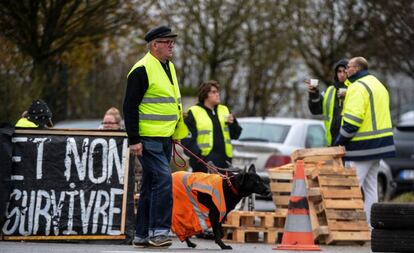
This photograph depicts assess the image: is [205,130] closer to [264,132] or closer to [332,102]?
[332,102]

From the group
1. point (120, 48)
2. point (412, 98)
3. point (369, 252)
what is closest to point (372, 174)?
point (369, 252)

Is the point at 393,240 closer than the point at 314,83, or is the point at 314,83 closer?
the point at 393,240

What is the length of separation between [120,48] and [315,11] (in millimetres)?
5799

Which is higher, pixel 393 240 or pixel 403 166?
pixel 403 166

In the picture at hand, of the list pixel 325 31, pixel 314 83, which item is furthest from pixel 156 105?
pixel 325 31

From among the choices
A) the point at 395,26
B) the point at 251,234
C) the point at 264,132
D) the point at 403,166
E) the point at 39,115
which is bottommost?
the point at 251,234

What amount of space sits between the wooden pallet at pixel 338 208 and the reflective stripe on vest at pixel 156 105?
2807mm

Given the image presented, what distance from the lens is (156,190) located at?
11312mm

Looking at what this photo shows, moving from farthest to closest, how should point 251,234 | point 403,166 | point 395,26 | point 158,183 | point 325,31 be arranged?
point 325,31 → point 403,166 → point 395,26 → point 251,234 → point 158,183

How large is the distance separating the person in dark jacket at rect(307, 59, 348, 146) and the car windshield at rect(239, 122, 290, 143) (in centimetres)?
370

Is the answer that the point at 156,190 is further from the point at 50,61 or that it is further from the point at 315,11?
the point at 315,11

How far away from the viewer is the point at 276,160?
18.5 meters

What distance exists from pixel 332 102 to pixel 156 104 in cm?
399

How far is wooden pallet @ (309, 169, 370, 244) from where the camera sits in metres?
13.4
